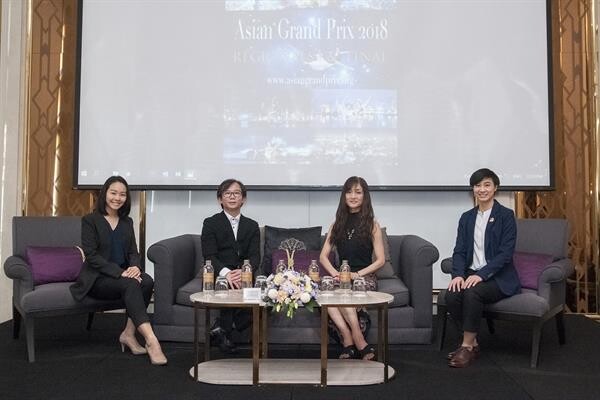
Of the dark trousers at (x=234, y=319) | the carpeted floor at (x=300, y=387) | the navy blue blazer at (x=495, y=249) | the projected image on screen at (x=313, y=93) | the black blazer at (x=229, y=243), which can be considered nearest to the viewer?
the carpeted floor at (x=300, y=387)

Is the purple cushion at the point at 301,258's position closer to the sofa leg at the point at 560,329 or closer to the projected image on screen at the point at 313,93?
the projected image on screen at the point at 313,93

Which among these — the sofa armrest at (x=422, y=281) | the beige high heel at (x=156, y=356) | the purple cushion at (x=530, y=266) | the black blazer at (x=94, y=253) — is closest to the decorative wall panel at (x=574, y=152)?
the purple cushion at (x=530, y=266)

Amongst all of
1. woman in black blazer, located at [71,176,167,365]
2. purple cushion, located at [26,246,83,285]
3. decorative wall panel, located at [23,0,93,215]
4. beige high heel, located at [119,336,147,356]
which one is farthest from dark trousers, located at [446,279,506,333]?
decorative wall panel, located at [23,0,93,215]

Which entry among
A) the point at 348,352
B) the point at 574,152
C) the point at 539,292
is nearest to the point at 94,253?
the point at 348,352

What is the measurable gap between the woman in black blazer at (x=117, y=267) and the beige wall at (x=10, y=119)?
1765 millimetres

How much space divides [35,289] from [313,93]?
2.63 metres

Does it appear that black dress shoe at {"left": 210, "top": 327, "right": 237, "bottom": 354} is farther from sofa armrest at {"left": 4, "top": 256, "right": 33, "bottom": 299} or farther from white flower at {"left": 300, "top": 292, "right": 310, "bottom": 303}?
sofa armrest at {"left": 4, "top": 256, "right": 33, "bottom": 299}

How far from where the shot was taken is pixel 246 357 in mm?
3648

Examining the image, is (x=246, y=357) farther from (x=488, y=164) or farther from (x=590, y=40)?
(x=590, y=40)

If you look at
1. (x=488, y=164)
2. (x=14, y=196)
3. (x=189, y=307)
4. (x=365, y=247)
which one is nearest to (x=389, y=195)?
(x=488, y=164)

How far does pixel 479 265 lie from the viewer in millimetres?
3805

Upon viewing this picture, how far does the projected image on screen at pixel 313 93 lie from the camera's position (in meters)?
4.85

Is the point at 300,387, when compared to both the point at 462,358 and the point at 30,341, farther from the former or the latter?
the point at 30,341

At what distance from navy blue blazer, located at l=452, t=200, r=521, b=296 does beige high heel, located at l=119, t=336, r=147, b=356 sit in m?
→ 2.10
